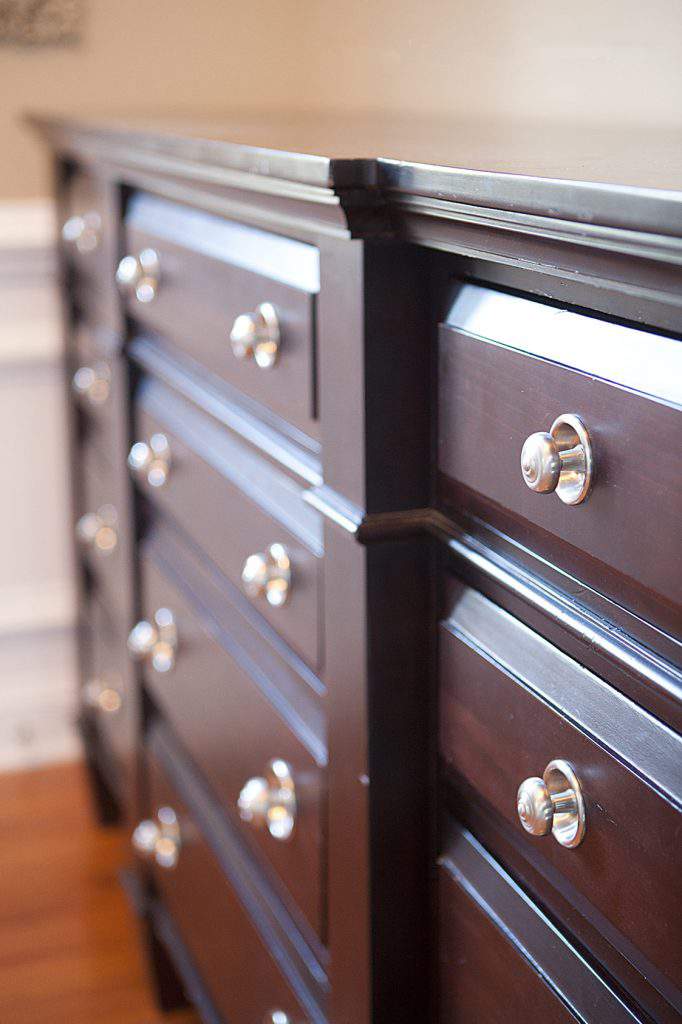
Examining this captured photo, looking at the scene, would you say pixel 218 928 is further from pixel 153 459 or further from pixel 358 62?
pixel 358 62

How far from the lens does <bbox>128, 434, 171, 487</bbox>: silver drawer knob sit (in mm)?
1093

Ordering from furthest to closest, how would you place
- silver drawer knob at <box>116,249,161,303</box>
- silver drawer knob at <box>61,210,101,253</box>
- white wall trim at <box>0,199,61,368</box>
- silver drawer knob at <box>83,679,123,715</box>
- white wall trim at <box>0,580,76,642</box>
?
white wall trim at <box>0,580,76,642</box>, white wall trim at <box>0,199,61,368</box>, silver drawer knob at <box>83,679,123,715</box>, silver drawer knob at <box>61,210,101,253</box>, silver drawer knob at <box>116,249,161,303</box>

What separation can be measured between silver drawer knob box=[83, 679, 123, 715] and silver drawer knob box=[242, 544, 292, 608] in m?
0.64

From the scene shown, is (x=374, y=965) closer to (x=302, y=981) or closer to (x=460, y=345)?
(x=302, y=981)

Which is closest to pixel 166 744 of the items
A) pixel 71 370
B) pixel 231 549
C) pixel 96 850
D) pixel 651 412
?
pixel 231 549

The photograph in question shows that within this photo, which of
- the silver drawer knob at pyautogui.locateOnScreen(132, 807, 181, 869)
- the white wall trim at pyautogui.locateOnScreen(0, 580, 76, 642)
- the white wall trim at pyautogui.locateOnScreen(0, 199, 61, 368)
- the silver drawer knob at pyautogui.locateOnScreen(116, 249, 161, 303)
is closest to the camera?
the silver drawer knob at pyautogui.locateOnScreen(116, 249, 161, 303)

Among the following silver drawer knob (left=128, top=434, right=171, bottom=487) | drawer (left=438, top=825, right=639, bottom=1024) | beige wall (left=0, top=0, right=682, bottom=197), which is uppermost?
beige wall (left=0, top=0, right=682, bottom=197)

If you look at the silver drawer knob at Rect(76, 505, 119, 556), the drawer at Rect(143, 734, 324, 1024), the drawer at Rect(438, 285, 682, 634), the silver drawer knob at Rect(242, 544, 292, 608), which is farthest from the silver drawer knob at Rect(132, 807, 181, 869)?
the drawer at Rect(438, 285, 682, 634)

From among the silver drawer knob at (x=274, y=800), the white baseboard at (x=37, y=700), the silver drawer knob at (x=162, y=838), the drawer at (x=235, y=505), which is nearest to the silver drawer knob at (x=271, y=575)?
the drawer at (x=235, y=505)

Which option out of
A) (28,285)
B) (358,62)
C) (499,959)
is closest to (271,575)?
(499,959)

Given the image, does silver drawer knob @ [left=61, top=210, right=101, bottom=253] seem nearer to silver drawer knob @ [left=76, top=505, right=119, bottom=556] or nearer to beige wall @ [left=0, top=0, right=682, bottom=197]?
beige wall @ [left=0, top=0, right=682, bottom=197]

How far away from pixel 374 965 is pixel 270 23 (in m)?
1.44

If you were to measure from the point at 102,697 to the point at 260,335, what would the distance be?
2.85 feet

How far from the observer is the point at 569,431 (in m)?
0.49
